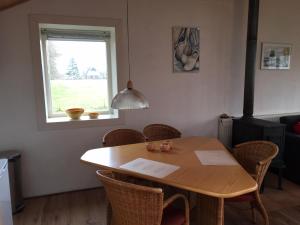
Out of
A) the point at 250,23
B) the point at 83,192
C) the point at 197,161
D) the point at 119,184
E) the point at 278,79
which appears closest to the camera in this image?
the point at 119,184

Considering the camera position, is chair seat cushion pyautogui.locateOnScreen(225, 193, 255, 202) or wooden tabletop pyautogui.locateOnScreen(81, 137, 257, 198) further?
chair seat cushion pyautogui.locateOnScreen(225, 193, 255, 202)

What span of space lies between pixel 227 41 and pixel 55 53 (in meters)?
2.53

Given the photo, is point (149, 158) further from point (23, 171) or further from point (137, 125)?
point (23, 171)

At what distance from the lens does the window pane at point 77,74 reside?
3152 millimetres

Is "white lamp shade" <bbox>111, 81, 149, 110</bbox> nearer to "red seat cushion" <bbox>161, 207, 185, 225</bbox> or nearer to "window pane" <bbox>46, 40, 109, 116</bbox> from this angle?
"red seat cushion" <bbox>161, 207, 185, 225</bbox>

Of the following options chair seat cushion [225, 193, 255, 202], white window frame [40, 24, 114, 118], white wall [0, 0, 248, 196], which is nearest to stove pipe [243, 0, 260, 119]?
white wall [0, 0, 248, 196]

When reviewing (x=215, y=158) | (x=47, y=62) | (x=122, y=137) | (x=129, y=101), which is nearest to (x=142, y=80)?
(x=122, y=137)

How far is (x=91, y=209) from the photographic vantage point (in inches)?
107

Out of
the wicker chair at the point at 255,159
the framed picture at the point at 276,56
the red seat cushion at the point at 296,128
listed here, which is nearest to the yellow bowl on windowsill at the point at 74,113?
the wicker chair at the point at 255,159

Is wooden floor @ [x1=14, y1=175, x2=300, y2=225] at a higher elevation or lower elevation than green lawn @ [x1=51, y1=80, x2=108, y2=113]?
lower

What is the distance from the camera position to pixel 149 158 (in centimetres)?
206

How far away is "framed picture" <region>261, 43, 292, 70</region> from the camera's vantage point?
386 centimetres

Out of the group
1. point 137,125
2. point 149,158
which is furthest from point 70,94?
point 149,158

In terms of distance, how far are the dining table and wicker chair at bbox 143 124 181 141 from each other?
0.47 m
